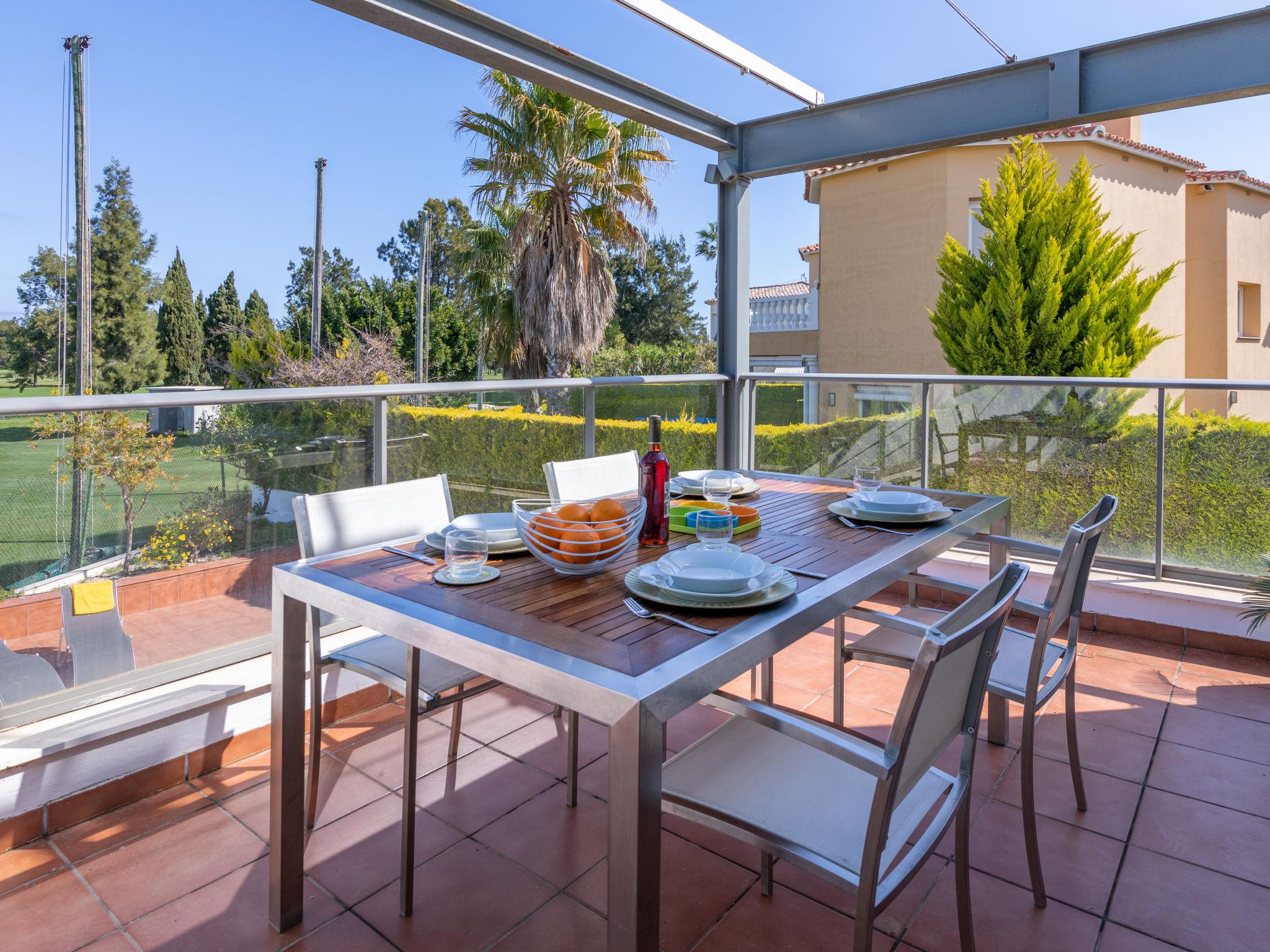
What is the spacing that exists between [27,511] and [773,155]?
3.46 m

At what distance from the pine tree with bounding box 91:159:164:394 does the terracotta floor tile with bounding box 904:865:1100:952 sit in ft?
93.3

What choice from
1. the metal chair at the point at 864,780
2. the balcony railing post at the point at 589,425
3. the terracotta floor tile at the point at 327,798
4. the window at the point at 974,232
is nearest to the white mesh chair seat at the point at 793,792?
the metal chair at the point at 864,780

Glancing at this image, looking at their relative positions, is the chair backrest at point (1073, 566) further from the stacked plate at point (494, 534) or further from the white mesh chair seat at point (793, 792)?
the stacked plate at point (494, 534)

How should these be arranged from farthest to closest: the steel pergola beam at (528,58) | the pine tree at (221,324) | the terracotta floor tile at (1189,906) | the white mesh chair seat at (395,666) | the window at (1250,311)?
the pine tree at (221,324) → the window at (1250,311) → the steel pergola beam at (528,58) → the white mesh chair seat at (395,666) → the terracotta floor tile at (1189,906)

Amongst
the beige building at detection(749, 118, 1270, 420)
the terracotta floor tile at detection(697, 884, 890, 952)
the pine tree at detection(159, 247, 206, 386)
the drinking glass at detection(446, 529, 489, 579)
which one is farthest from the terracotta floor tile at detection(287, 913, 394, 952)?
the pine tree at detection(159, 247, 206, 386)

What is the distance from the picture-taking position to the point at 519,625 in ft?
4.11

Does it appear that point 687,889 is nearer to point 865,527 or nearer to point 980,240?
point 865,527

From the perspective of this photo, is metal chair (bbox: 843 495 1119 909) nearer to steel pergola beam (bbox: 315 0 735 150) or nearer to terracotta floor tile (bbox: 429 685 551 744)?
terracotta floor tile (bbox: 429 685 551 744)

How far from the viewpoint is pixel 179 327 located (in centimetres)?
2561

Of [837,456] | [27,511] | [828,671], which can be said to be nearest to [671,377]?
[837,456]

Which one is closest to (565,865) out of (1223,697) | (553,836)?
(553,836)

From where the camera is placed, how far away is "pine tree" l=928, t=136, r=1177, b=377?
301 inches

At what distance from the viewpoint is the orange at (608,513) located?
1.57 meters

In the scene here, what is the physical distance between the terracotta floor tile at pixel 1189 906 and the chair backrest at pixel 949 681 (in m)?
0.70
